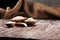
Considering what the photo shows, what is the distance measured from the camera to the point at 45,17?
160 cm

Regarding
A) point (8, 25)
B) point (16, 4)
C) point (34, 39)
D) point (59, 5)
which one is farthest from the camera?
point (16, 4)

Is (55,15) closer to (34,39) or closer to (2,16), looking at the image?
(2,16)

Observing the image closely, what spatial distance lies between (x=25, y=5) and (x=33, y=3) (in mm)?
82

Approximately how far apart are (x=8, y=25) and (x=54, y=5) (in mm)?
576

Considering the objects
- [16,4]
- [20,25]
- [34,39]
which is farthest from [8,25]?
[16,4]

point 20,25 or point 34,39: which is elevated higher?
point 20,25

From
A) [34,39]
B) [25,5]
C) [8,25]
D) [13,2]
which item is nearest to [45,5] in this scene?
[25,5]

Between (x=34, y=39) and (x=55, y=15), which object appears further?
(x=55, y=15)

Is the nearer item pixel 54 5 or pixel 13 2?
pixel 54 5

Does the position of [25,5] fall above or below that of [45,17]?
above

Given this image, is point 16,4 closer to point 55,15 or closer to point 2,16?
point 2,16

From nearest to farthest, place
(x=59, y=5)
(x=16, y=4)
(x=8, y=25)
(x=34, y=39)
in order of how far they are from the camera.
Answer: (x=34, y=39), (x=8, y=25), (x=59, y=5), (x=16, y=4)

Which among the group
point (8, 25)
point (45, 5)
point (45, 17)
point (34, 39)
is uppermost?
point (45, 5)

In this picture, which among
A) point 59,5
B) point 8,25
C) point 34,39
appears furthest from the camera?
point 59,5
